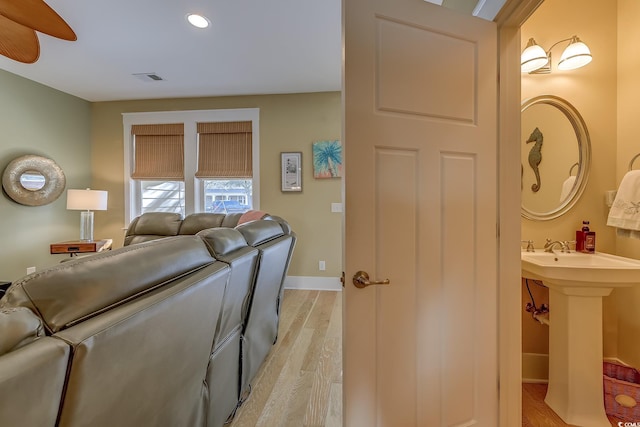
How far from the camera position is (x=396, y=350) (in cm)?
110

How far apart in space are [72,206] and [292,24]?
11.8ft

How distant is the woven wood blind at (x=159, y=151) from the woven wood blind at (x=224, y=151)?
331mm

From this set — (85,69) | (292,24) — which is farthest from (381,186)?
(85,69)

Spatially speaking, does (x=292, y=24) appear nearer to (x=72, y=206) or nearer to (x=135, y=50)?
(x=135, y=50)

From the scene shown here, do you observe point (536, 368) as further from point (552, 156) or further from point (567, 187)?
point (552, 156)

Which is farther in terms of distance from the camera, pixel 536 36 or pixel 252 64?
pixel 252 64

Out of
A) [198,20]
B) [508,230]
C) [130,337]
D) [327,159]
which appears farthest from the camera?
[327,159]

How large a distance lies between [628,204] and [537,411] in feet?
4.35

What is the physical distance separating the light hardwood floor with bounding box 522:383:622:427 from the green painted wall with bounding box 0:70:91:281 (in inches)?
207

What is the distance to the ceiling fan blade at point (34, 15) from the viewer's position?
1506 mm

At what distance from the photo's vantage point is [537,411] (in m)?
1.55

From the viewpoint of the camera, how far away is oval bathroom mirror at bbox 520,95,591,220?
1786mm

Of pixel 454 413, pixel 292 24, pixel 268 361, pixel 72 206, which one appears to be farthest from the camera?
pixel 72 206

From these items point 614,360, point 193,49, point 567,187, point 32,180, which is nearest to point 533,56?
point 567,187
